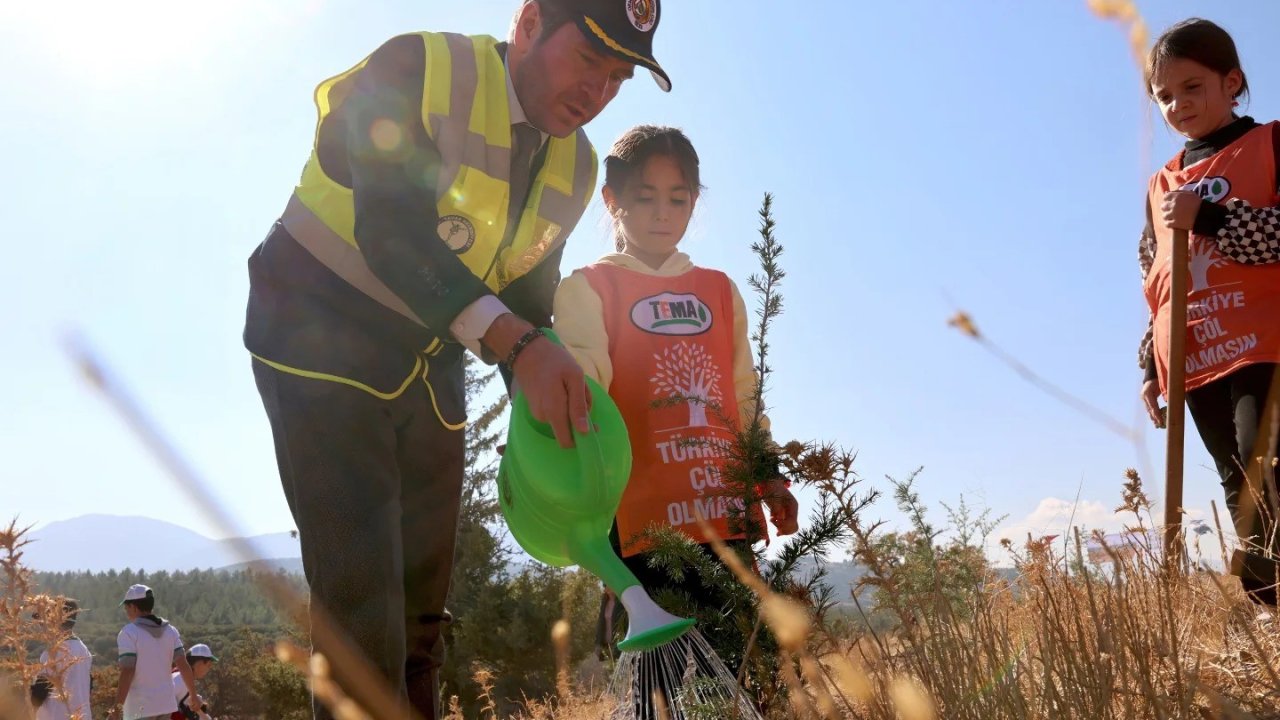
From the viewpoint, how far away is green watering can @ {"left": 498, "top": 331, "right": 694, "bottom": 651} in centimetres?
197

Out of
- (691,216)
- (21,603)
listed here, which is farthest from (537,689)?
(21,603)

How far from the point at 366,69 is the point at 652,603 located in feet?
4.46

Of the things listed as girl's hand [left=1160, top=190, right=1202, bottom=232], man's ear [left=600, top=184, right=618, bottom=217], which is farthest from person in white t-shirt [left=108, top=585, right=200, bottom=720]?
girl's hand [left=1160, top=190, right=1202, bottom=232]

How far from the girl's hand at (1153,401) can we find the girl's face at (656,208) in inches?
66.9

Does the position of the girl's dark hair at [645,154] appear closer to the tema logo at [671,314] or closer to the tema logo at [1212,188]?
the tema logo at [671,314]

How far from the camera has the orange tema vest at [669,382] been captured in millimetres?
2805

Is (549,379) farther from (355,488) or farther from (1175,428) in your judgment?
(1175,428)

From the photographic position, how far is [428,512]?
2348 millimetres

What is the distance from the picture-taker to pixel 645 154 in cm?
319

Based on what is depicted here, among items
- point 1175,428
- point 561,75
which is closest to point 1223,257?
point 1175,428

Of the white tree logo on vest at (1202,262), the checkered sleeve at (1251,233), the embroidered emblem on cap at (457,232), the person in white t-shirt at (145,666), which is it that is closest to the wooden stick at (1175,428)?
the checkered sleeve at (1251,233)

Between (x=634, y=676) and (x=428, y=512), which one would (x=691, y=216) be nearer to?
(x=428, y=512)

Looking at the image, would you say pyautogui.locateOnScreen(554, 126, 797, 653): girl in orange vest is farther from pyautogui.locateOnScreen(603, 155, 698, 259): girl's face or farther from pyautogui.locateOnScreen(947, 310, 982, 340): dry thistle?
pyautogui.locateOnScreen(947, 310, 982, 340): dry thistle

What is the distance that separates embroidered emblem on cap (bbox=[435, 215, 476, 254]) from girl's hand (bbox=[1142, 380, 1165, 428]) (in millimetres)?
2331
